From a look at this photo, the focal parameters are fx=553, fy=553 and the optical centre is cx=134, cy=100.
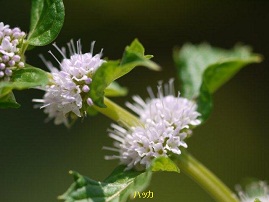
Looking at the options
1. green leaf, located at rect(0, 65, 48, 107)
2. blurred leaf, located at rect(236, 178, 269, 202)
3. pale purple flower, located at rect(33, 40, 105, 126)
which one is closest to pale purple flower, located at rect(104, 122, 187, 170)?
pale purple flower, located at rect(33, 40, 105, 126)

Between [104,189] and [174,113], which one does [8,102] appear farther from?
[174,113]

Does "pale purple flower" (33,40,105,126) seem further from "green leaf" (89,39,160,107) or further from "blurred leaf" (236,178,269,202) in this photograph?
"blurred leaf" (236,178,269,202)

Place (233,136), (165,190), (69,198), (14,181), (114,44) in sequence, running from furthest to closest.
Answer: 1. (114,44)
2. (233,136)
3. (14,181)
4. (165,190)
5. (69,198)

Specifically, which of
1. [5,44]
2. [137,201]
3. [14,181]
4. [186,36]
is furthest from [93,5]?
[5,44]

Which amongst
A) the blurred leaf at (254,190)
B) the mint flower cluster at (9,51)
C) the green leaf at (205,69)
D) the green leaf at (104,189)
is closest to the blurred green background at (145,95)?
the green leaf at (205,69)

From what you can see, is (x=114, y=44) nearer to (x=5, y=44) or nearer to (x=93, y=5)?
(x=93, y=5)

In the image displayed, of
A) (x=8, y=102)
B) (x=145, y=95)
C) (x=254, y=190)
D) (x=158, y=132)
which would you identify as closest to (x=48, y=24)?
(x=8, y=102)
